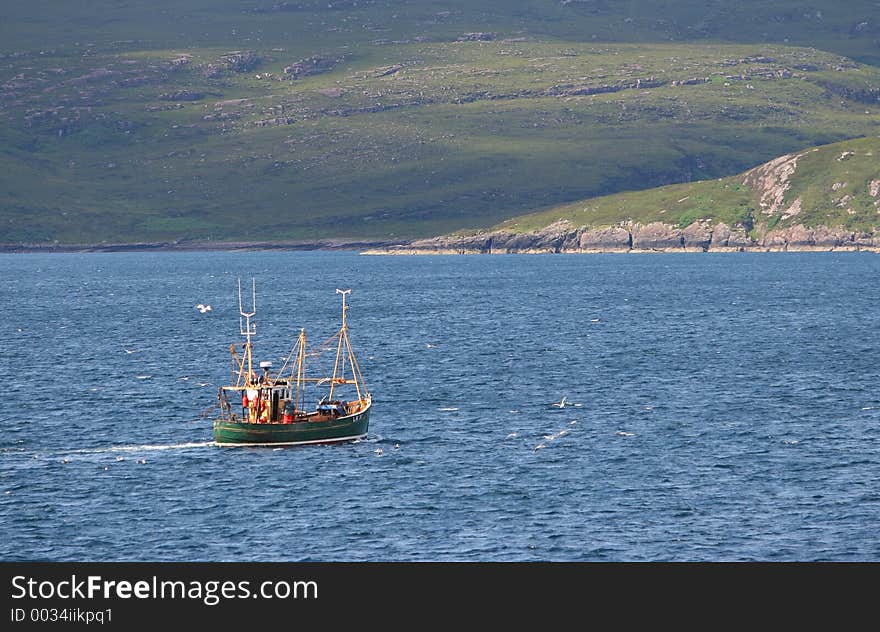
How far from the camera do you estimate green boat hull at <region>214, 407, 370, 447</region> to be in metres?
102

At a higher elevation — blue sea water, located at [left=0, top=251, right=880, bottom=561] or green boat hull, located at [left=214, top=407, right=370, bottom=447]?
green boat hull, located at [left=214, top=407, right=370, bottom=447]

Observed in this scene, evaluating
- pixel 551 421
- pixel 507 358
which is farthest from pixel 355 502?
pixel 507 358

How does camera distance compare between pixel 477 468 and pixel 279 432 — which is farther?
pixel 279 432

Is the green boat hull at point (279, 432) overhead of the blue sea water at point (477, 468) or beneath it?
overhead

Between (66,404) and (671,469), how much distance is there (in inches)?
2275

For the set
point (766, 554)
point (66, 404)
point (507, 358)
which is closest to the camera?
point (766, 554)

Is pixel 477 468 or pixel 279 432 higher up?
pixel 279 432

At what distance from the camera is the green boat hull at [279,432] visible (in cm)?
10244

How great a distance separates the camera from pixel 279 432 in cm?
10244

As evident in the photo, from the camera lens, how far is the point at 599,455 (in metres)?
99.8

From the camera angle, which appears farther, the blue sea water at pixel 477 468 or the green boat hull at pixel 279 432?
the green boat hull at pixel 279 432
